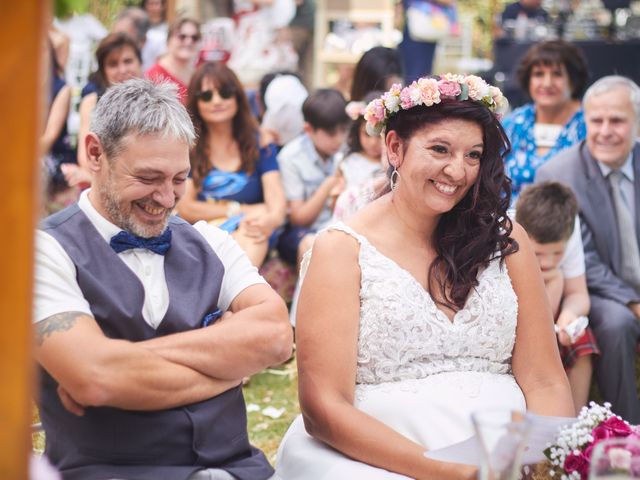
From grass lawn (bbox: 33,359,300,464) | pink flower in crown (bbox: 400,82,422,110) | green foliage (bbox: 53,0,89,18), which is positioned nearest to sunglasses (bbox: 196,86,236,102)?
grass lawn (bbox: 33,359,300,464)

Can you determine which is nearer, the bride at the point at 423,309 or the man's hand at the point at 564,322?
the bride at the point at 423,309

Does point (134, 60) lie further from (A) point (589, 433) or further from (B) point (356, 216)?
(A) point (589, 433)

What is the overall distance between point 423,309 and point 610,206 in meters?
2.33

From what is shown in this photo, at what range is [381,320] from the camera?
318 cm

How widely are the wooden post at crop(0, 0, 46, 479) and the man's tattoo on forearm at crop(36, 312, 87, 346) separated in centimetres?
137

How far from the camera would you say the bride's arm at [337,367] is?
2951 millimetres

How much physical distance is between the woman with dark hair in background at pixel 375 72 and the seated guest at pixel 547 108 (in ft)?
3.02

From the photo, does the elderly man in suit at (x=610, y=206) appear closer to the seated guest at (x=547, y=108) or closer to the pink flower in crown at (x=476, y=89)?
the seated guest at (x=547, y=108)

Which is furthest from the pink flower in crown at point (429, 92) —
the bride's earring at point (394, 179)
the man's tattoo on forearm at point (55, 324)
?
the man's tattoo on forearm at point (55, 324)

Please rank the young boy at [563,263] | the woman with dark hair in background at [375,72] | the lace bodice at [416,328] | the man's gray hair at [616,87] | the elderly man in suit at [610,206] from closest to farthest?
the lace bodice at [416,328] < the young boy at [563,263] < the elderly man in suit at [610,206] < the man's gray hair at [616,87] < the woman with dark hair in background at [375,72]

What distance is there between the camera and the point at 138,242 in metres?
2.82

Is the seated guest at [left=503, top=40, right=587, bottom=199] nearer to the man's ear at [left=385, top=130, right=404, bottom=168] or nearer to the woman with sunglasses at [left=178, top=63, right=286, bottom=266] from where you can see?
the woman with sunglasses at [left=178, top=63, right=286, bottom=266]

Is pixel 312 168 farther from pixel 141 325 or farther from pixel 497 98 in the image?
pixel 141 325

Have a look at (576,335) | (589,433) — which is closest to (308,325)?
(589,433)
